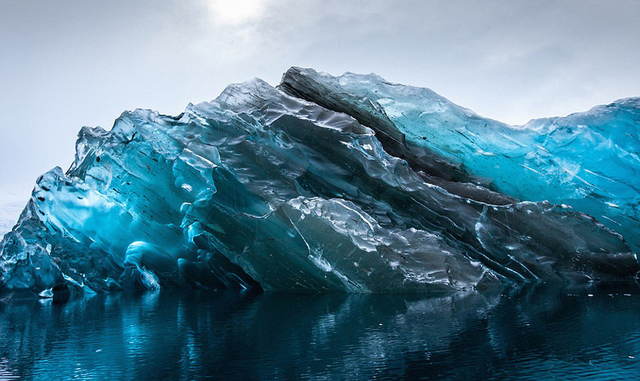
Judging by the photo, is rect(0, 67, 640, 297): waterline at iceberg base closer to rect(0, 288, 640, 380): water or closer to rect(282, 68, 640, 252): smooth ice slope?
rect(282, 68, 640, 252): smooth ice slope

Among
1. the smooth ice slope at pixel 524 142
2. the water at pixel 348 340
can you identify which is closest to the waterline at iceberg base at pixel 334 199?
the smooth ice slope at pixel 524 142

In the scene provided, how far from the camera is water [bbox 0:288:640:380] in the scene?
27.9 ft

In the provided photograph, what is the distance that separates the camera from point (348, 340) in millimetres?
11008

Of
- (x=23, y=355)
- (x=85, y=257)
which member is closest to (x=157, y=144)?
(x=85, y=257)

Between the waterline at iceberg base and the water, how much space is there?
3.52 meters

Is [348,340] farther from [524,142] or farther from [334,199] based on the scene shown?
[524,142]

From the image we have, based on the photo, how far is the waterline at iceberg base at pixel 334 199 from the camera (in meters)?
21.3

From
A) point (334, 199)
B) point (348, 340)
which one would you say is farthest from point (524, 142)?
point (348, 340)

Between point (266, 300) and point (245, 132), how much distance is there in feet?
26.3

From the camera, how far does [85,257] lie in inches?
1038

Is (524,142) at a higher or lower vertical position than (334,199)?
higher

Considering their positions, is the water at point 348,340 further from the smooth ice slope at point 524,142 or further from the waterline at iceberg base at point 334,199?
the smooth ice slope at point 524,142

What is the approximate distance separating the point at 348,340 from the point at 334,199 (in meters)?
11.3

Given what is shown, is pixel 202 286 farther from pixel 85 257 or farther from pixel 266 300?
pixel 266 300
